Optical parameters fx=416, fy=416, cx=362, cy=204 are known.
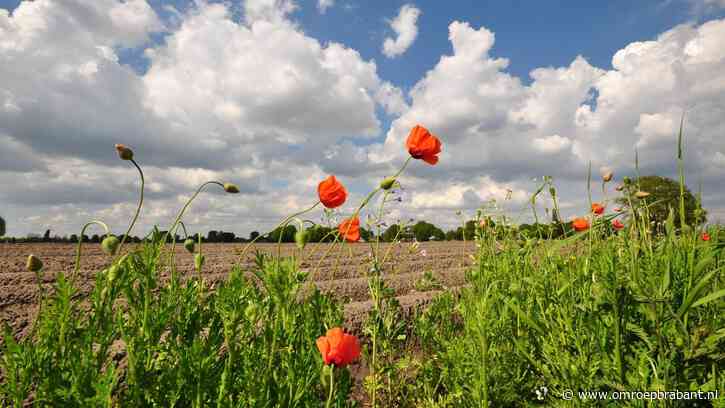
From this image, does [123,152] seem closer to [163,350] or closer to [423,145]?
[163,350]

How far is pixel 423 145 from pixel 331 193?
0.45 metres

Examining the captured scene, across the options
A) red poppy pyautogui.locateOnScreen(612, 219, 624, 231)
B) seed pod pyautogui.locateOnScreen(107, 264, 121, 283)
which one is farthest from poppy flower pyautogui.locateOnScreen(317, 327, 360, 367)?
red poppy pyautogui.locateOnScreen(612, 219, 624, 231)

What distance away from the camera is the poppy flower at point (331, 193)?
1610 millimetres

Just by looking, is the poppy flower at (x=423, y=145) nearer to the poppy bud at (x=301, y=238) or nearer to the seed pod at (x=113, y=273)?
the poppy bud at (x=301, y=238)

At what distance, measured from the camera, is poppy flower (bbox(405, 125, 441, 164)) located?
1.73 meters

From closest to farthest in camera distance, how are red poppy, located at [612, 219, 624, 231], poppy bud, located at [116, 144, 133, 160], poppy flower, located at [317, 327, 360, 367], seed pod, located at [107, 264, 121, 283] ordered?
poppy flower, located at [317, 327, 360, 367] → seed pod, located at [107, 264, 121, 283] → poppy bud, located at [116, 144, 133, 160] → red poppy, located at [612, 219, 624, 231]

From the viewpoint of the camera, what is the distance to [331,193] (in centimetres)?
163

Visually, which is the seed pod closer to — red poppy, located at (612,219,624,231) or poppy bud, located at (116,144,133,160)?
poppy bud, located at (116,144,133,160)

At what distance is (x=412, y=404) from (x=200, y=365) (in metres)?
1.47

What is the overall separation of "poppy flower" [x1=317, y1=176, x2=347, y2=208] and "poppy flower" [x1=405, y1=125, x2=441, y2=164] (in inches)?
13.5

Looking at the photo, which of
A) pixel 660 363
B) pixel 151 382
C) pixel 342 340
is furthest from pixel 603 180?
pixel 151 382

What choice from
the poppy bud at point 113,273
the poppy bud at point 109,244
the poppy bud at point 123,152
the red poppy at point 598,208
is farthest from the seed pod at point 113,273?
the red poppy at point 598,208

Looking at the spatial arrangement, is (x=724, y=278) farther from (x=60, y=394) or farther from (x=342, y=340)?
(x=60, y=394)

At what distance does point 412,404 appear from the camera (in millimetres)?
2381
